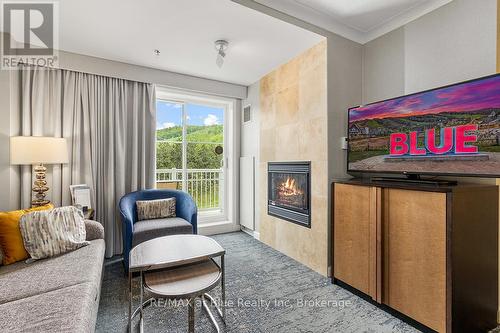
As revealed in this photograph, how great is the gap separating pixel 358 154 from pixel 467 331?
1.54 meters

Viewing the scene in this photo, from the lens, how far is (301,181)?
292 cm

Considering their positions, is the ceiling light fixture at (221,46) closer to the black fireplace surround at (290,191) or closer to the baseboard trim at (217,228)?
the black fireplace surround at (290,191)

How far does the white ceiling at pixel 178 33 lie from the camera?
7.00ft

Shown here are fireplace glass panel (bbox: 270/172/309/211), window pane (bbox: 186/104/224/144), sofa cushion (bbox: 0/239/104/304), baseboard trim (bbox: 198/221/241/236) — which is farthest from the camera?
window pane (bbox: 186/104/224/144)

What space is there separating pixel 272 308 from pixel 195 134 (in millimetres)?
2951

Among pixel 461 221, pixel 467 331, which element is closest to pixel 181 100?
pixel 461 221

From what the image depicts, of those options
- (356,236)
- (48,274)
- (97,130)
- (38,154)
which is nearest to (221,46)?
(97,130)

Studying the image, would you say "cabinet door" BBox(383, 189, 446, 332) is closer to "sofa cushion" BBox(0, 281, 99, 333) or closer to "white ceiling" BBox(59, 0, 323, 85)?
"white ceiling" BBox(59, 0, 323, 85)

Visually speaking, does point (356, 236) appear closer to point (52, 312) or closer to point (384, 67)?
point (384, 67)

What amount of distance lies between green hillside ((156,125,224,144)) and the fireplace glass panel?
4.58 ft

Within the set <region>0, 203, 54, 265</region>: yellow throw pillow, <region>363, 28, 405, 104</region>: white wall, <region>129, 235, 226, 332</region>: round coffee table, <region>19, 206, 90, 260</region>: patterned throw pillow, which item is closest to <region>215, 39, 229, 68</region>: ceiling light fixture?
<region>363, 28, 405, 104</region>: white wall

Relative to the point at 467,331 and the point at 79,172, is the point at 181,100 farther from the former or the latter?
the point at 467,331

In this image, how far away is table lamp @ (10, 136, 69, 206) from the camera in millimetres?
2365

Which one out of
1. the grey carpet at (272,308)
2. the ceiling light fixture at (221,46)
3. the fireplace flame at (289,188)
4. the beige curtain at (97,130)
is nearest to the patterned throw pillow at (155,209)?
the beige curtain at (97,130)
